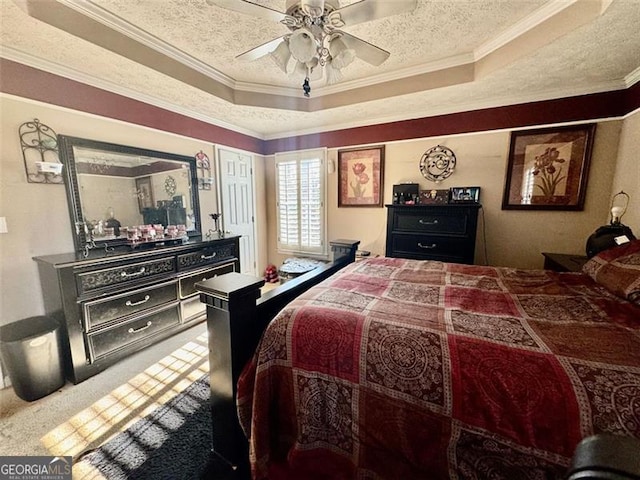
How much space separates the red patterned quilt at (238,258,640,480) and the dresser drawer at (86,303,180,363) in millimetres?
1713

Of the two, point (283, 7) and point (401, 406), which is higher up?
point (283, 7)

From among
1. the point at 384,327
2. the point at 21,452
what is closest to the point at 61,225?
the point at 21,452

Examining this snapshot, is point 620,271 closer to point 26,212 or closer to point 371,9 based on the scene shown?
point 371,9

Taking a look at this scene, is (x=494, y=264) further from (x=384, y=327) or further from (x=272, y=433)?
(x=272, y=433)

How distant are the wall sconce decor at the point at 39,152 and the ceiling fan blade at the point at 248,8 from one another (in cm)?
185

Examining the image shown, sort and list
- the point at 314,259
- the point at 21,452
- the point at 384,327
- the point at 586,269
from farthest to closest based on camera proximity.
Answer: the point at 314,259 < the point at 586,269 < the point at 21,452 < the point at 384,327

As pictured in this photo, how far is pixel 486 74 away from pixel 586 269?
5.94 feet

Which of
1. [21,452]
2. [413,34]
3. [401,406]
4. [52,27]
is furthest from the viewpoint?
[413,34]

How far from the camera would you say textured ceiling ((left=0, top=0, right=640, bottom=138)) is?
1714 millimetres

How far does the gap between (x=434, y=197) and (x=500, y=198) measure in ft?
2.32

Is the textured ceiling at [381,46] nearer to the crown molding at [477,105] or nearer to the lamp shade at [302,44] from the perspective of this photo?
the crown molding at [477,105]

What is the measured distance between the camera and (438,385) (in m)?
0.91

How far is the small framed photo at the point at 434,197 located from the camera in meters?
3.09

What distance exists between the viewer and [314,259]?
4180mm
